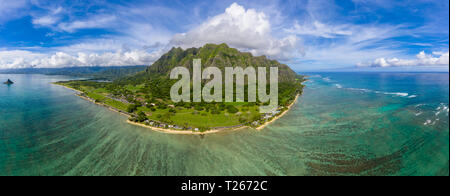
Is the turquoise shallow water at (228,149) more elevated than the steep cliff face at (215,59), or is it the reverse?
the steep cliff face at (215,59)

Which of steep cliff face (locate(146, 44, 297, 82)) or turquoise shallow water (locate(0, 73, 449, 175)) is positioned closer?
turquoise shallow water (locate(0, 73, 449, 175))

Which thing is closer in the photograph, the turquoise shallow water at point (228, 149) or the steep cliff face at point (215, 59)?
the turquoise shallow water at point (228, 149)

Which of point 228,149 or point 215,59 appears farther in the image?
point 215,59

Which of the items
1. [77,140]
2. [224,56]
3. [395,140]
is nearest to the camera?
[395,140]

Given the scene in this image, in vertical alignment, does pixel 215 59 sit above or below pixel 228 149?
above
